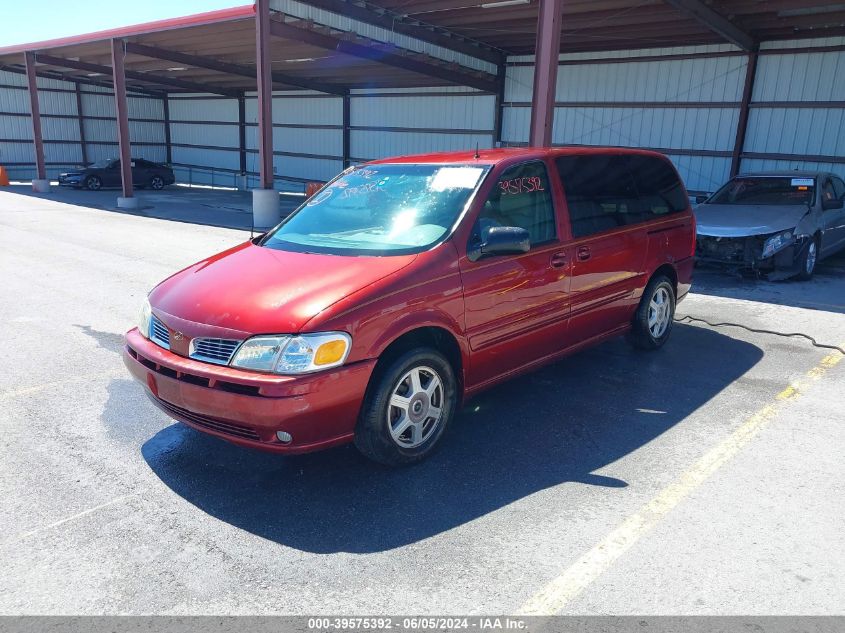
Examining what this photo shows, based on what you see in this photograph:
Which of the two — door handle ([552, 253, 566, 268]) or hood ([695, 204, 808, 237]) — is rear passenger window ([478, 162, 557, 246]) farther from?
hood ([695, 204, 808, 237])

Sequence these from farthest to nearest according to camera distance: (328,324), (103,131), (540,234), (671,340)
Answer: (103,131) < (671,340) < (540,234) < (328,324)

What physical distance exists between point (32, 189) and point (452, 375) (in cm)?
2754

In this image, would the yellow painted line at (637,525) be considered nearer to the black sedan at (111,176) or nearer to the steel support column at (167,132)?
the black sedan at (111,176)

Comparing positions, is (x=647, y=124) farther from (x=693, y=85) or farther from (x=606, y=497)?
(x=606, y=497)

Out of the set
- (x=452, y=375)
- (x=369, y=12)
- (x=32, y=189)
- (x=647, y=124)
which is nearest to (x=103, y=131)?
(x=32, y=189)

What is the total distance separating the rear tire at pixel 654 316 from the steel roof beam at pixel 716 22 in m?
7.83

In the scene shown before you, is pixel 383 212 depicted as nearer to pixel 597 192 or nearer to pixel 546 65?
pixel 597 192

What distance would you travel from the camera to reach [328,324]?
343 cm

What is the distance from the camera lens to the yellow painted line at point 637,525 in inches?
111

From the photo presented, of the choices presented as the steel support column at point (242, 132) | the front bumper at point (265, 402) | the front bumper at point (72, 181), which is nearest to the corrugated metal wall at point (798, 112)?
the front bumper at point (265, 402)

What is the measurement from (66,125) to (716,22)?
105ft

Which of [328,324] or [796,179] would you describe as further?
[796,179]

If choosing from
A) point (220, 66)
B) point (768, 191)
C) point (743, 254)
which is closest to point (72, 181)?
point (220, 66)

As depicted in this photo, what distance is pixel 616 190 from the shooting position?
551 cm
